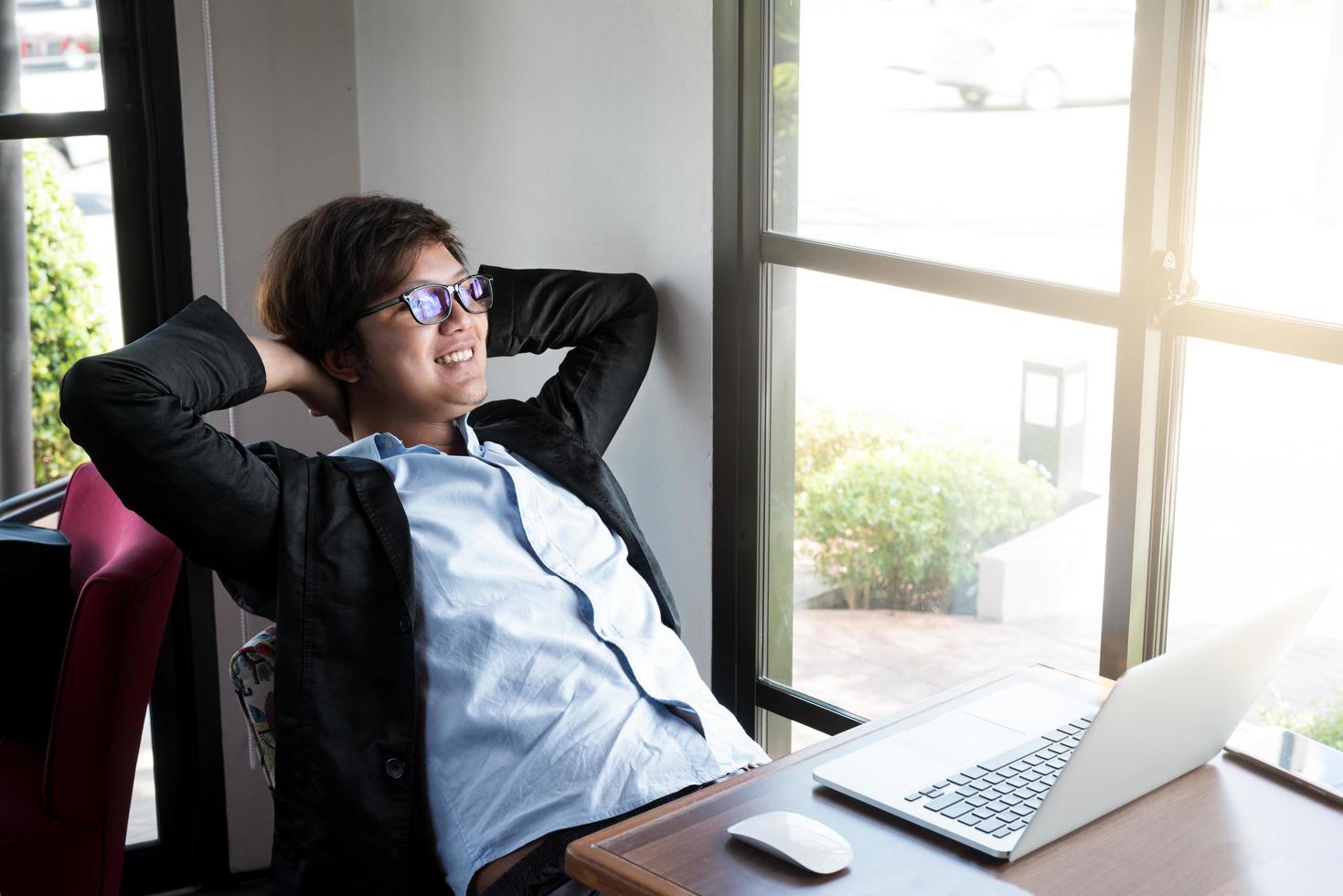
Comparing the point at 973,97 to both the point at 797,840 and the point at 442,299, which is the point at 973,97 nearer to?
Result: the point at 442,299

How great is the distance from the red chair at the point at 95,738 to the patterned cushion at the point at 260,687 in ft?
0.99

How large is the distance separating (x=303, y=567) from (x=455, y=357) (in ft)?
1.13

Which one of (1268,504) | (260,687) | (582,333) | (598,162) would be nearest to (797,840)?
(1268,504)

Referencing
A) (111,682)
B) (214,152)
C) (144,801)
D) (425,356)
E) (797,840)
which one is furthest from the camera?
(144,801)

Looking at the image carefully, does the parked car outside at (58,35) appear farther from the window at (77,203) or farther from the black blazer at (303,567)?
the black blazer at (303,567)

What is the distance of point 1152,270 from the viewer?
57.7 inches

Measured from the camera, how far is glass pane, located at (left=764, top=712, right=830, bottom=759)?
80.5 inches

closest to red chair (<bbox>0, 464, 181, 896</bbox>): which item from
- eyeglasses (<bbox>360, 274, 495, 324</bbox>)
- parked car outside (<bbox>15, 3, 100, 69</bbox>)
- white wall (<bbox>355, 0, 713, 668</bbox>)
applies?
eyeglasses (<bbox>360, 274, 495, 324</bbox>)

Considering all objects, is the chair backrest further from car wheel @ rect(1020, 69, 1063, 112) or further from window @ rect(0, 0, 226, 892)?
car wheel @ rect(1020, 69, 1063, 112)

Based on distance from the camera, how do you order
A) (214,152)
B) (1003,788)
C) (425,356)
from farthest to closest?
(214,152)
(425,356)
(1003,788)

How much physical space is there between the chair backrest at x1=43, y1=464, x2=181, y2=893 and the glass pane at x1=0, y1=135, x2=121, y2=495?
1.99ft

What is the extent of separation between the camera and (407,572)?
5.35 ft

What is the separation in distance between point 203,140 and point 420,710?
4.46 ft

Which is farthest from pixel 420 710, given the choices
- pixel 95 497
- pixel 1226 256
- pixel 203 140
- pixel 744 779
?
pixel 203 140
